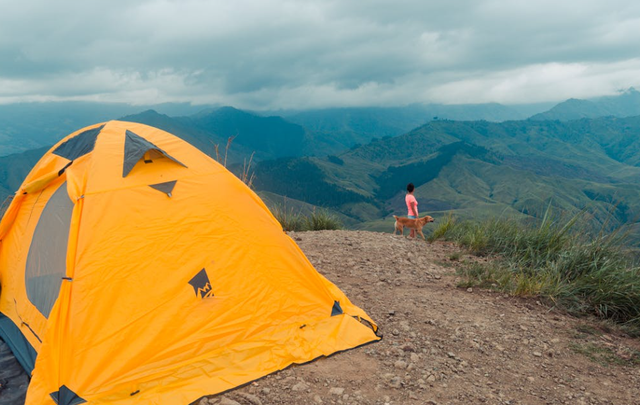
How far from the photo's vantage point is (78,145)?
6211 mm

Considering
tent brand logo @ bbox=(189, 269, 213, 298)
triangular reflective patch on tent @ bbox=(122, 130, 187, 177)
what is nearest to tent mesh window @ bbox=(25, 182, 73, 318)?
triangular reflective patch on tent @ bbox=(122, 130, 187, 177)

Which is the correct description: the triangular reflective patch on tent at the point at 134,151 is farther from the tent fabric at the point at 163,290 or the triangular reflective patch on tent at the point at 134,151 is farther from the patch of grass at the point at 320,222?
the patch of grass at the point at 320,222

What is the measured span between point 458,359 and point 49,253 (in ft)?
19.2

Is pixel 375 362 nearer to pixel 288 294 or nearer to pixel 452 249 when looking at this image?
pixel 288 294

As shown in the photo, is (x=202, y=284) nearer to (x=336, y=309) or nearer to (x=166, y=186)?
(x=166, y=186)

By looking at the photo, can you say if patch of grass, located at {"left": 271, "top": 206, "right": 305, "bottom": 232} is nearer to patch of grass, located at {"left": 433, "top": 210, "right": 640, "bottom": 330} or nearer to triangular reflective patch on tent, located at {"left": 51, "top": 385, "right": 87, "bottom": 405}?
patch of grass, located at {"left": 433, "top": 210, "right": 640, "bottom": 330}

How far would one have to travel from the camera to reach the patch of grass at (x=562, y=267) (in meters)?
6.69

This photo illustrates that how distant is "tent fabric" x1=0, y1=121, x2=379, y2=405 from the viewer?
4.35 metres

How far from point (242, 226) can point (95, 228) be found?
1898 millimetres

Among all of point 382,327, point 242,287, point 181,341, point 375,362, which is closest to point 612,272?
point 382,327

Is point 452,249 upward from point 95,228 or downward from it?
downward

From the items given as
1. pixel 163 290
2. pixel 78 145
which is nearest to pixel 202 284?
pixel 163 290

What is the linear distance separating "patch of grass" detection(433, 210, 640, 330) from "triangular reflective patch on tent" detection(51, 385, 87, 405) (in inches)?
257

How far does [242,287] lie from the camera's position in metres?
5.36
